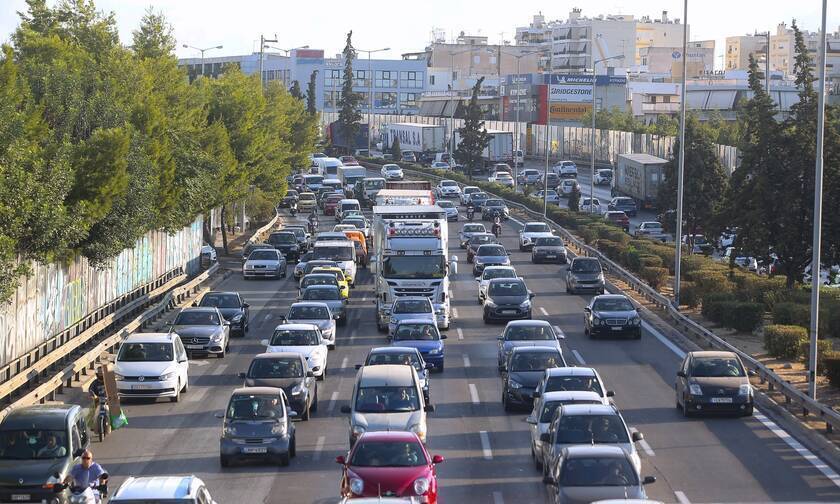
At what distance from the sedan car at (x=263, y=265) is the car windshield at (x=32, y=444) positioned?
37.1 metres

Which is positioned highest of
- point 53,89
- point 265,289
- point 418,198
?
point 53,89

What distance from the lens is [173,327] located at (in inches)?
1479

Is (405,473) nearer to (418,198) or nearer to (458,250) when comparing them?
(418,198)

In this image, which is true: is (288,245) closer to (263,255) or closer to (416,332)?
(263,255)

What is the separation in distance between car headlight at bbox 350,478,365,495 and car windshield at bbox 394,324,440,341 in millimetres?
15760

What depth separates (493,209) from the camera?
8794 centimetres

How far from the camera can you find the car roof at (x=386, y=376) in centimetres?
2541

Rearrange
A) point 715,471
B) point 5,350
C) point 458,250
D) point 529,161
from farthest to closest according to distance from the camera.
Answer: point 529,161 → point 458,250 → point 5,350 → point 715,471

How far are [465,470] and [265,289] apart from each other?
33.3m

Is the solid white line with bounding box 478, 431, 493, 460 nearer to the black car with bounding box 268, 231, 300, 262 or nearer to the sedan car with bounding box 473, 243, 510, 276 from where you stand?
the sedan car with bounding box 473, 243, 510, 276

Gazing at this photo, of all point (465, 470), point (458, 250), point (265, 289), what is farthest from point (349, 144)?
point (465, 470)

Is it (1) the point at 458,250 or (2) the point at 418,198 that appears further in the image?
(1) the point at 458,250

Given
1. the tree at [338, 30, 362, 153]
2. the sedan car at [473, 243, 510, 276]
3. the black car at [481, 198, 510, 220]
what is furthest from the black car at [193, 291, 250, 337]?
the tree at [338, 30, 362, 153]

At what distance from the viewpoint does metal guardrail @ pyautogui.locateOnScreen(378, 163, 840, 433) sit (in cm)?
2717
